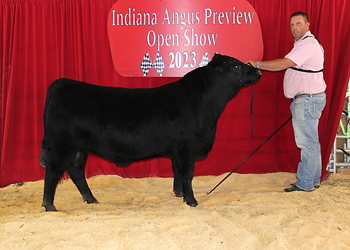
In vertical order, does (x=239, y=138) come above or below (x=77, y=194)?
above

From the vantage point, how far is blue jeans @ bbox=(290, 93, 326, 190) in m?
3.38

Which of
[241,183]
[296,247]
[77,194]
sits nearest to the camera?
[296,247]

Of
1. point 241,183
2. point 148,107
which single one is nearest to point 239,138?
point 241,183

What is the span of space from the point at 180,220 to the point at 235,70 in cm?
156

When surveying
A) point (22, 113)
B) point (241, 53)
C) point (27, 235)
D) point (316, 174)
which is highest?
point (241, 53)

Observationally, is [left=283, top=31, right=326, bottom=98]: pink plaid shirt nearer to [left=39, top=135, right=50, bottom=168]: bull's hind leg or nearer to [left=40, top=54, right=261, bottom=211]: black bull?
[left=40, top=54, right=261, bottom=211]: black bull

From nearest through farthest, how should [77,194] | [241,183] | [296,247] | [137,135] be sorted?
1. [296,247]
2. [137,135]
3. [77,194]
4. [241,183]

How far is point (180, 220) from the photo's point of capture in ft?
7.89

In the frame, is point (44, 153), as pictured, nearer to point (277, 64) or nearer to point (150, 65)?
point (150, 65)

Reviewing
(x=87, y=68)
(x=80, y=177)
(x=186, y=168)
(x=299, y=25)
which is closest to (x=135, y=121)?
(x=186, y=168)

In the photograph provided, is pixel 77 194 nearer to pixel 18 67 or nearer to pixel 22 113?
pixel 22 113

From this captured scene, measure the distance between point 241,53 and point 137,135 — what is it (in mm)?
2170

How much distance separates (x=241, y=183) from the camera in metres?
4.07

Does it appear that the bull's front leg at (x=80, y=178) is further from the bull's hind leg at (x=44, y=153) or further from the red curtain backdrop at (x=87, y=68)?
the red curtain backdrop at (x=87, y=68)
